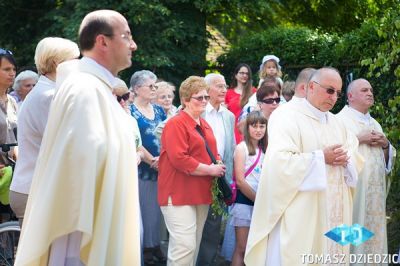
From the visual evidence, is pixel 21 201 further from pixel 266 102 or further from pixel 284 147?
pixel 266 102

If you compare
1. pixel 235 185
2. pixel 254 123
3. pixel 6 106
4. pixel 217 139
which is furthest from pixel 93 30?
pixel 217 139

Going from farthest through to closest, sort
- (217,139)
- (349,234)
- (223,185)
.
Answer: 1. (217,139)
2. (223,185)
3. (349,234)

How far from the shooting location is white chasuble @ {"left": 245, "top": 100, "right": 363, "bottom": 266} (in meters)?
6.56

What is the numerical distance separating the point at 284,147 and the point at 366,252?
6.90 ft

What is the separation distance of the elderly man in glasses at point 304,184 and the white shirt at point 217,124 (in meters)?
2.14

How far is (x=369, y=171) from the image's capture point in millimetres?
8086

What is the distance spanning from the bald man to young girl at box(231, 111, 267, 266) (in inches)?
140

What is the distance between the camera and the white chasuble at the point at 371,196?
8031mm

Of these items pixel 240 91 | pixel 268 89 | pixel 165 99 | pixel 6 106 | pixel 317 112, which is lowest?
pixel 6 106

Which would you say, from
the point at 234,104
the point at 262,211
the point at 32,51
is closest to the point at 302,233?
the point at 262,211

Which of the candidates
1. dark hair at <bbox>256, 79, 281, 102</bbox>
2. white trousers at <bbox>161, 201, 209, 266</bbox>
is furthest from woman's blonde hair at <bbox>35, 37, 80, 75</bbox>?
dark hair at <bbox>256, 79, 281, 102</bbox>

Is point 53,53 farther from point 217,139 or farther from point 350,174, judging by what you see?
point 217,139

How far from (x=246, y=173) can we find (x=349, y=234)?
1.44m

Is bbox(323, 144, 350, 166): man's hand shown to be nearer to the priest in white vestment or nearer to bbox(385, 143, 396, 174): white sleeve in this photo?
the priest in white vestment
